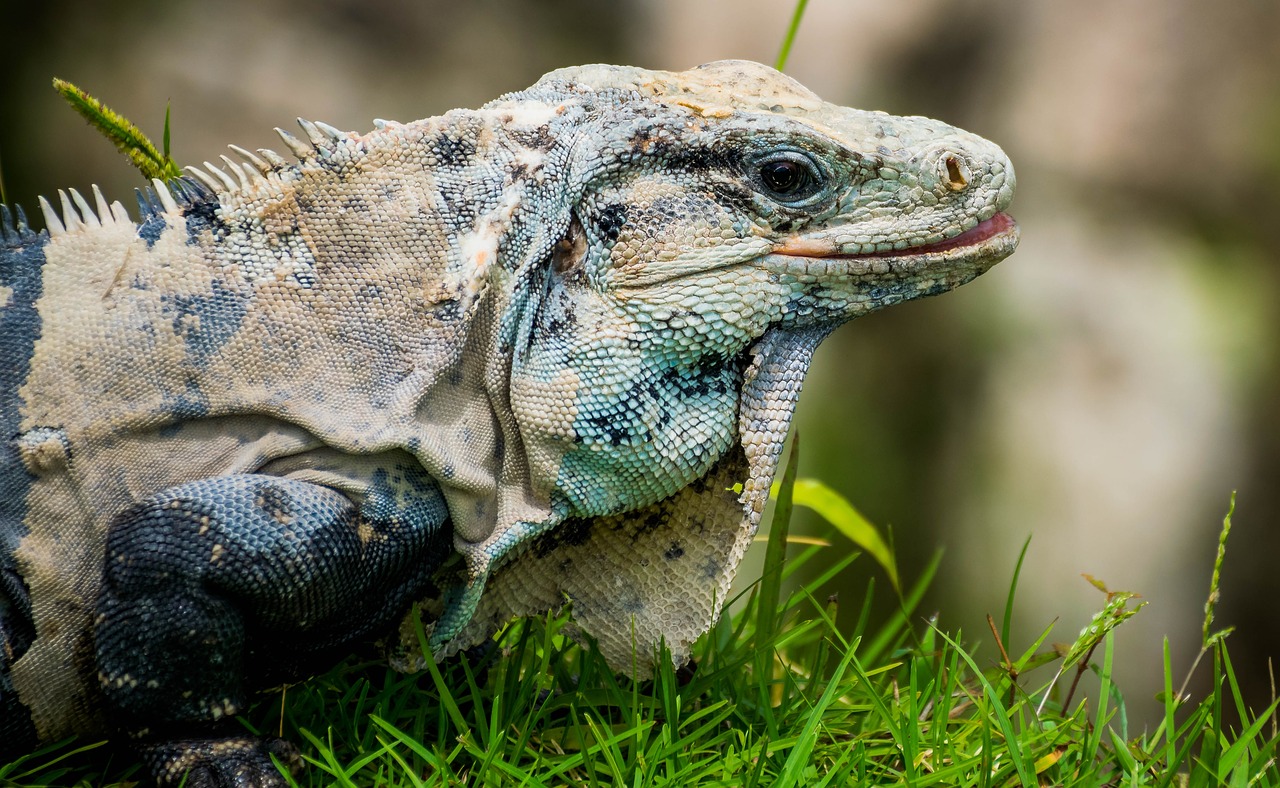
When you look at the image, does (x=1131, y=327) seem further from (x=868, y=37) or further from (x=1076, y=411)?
(x=868, y=37)

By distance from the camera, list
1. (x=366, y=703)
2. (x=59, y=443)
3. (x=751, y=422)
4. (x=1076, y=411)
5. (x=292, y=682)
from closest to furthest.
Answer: (x=59, y=443), (x=751, y=422), (x=292, y=682), (x=366, y=703), (x=1076, y=411)

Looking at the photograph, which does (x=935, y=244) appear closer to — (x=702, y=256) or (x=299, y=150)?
(x=702, y=256)

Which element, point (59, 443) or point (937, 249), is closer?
point (59, 443)

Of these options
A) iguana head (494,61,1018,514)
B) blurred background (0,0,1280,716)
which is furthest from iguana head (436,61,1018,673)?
blurred background (0,0,1280,716)

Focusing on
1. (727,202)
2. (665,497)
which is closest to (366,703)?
(665,497)

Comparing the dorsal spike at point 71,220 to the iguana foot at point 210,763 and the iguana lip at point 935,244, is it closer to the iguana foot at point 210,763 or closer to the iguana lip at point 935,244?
the iguana foot at point 210,763

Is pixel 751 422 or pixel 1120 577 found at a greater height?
pixel 751 422

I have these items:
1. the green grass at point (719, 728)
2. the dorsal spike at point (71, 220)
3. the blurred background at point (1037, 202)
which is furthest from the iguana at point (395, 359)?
the blurred background at point (1037, 202)

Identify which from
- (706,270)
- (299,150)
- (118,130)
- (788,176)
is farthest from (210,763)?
(788,176)

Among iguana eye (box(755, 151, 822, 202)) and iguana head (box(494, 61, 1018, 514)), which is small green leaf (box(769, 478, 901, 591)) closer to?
iguana head (box(494, 61, 1018, 514))
